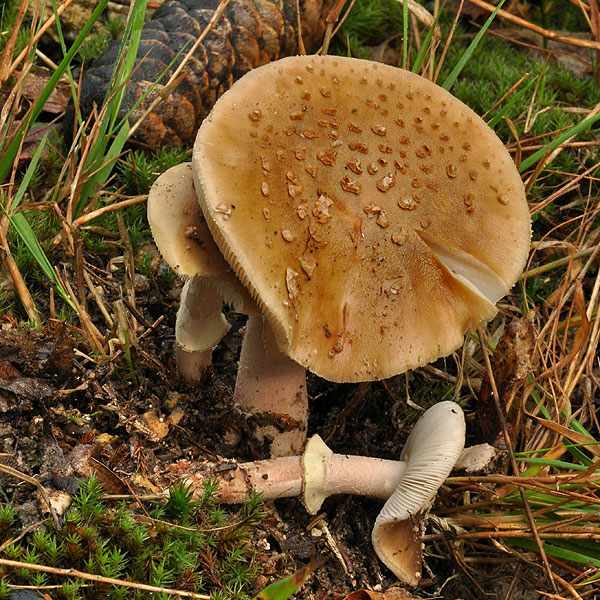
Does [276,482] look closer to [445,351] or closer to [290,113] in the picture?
[445,351]

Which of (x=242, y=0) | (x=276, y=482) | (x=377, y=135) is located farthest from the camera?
(x=242, y=0)

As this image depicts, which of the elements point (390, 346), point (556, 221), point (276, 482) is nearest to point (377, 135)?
point (390, 346)

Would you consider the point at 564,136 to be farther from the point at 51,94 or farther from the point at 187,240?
the point at 51,94

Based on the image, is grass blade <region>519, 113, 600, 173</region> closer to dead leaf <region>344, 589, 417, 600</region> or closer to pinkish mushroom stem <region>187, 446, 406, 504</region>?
pinkish mushroom stem <region>187, 446, 406, 504</region>

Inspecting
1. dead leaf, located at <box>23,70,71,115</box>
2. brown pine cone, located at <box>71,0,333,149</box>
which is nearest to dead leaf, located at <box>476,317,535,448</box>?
brown pine cone, located at <box>71,0,333,149</box>

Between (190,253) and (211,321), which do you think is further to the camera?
(211,321)

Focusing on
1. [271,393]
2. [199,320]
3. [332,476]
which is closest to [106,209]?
[199,320]

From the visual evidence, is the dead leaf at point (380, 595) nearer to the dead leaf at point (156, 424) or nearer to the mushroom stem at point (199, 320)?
the dead leaf at point (156, 424)
